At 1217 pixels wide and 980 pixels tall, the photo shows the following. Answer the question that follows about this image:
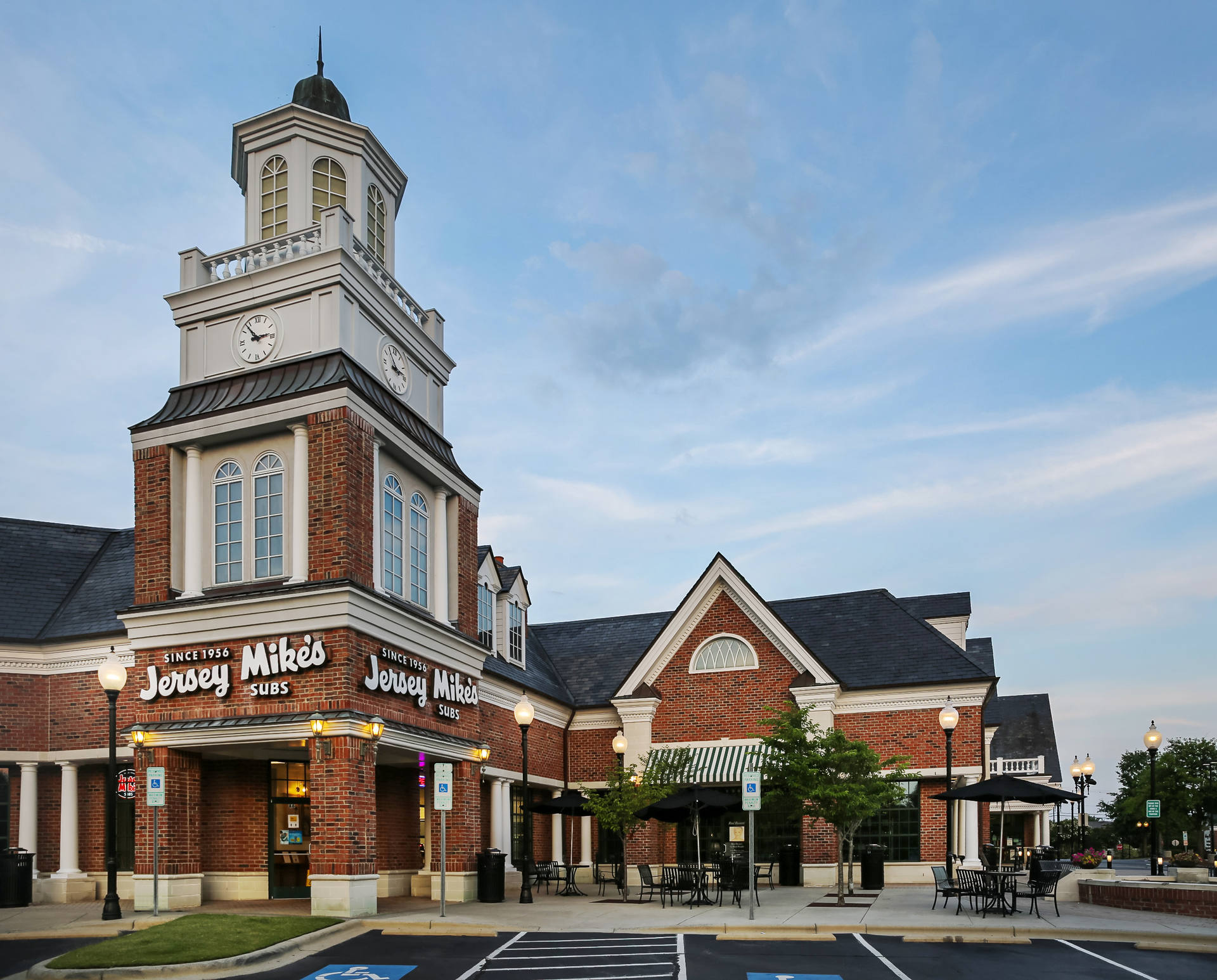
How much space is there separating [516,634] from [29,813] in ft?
43.9

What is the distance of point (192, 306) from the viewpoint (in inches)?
939

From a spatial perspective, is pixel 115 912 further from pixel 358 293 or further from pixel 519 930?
pixel 358 293

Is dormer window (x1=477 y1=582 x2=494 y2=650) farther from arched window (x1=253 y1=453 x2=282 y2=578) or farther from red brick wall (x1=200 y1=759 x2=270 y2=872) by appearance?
arched window (x1=253 y1=453 x2=282 y2=578)

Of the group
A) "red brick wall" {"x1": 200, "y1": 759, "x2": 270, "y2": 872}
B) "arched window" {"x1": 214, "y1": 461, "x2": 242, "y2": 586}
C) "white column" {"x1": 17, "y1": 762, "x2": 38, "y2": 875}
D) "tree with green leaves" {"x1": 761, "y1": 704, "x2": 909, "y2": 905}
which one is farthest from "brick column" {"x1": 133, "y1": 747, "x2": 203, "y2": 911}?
"tree with green leaves" {"x1": 761, "y1": 704, "x2": 909, "y2": 905}

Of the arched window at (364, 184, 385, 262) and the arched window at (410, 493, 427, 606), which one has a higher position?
the arched window at (364, 184, 385, 262)

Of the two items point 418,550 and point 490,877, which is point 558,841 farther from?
point 418,550

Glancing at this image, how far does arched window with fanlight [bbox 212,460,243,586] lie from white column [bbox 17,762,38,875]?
6.98 m

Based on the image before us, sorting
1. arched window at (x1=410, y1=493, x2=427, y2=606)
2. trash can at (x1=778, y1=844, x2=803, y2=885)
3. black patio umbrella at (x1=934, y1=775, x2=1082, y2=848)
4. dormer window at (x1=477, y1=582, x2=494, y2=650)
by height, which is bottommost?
trash can at (x1=778, y1=844, x2=803, y2=885)

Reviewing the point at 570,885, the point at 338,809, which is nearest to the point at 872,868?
the point at 570,885

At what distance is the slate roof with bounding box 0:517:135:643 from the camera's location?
25.3 meters

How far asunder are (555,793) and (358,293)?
16967 mm

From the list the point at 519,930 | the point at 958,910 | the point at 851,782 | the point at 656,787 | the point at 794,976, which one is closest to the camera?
the point at 794,976

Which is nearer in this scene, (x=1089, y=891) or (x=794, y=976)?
(x=794, y=976)

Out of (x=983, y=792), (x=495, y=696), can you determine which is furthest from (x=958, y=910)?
(x=495, y=696)
